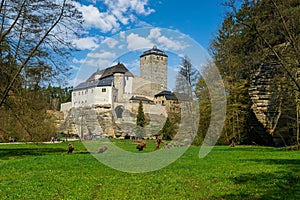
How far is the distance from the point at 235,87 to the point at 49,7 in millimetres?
19898

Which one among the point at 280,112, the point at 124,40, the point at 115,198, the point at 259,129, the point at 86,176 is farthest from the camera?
the point at 259,129

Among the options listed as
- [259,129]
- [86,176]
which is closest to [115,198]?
[86,176]

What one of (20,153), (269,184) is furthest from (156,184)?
(20,153)

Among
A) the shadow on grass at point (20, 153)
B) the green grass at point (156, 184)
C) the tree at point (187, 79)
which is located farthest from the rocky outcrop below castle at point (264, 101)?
the green grass at point (156, 184)

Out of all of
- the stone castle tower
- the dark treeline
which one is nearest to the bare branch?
the stone castle tower

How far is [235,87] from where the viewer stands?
33.5 m

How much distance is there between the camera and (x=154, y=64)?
784 inches

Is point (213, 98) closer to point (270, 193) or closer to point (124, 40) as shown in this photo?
point (124, 40)

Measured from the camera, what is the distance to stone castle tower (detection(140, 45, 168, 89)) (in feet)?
53.2

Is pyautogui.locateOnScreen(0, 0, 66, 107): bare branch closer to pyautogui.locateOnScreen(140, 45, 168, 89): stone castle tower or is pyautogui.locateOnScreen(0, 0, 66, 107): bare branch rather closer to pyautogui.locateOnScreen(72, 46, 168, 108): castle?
pyautogui.locateOnScreen(72, 46, 168, 108): castle

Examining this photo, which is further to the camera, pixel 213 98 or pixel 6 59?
pixel 213 98

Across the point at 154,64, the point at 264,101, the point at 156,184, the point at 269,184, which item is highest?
the point at 154,64

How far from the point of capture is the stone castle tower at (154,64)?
53.2 feet

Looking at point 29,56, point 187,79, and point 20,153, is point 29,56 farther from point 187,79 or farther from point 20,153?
point 187,79
